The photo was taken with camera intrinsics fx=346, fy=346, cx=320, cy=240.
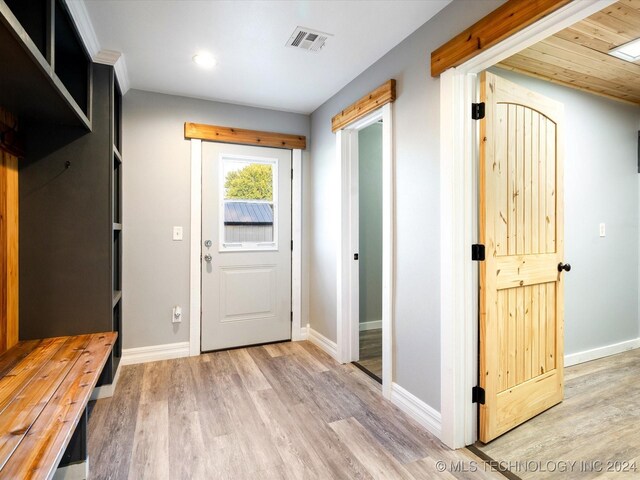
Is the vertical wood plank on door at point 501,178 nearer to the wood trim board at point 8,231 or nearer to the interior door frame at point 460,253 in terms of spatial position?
the interior door frame at point 460,253

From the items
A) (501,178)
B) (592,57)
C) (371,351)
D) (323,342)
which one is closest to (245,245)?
(323,342)

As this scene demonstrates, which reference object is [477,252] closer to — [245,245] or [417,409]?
[417,409]

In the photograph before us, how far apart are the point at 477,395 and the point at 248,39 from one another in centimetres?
259

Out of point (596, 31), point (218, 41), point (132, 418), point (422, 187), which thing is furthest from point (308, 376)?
point (596, 31)

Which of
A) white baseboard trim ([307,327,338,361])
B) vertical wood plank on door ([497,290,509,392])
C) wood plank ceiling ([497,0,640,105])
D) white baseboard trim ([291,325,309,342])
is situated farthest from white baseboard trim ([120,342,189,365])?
wood plank ceiling ([497,0,640,105])

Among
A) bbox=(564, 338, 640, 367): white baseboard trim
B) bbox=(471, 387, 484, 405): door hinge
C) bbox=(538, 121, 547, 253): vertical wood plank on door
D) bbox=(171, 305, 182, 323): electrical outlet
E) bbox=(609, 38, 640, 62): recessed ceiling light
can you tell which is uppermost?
bbox=(609, 38, 640, 62): recessed ceiling light

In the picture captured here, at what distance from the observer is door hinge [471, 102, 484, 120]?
1860 mm

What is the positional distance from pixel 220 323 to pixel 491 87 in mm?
2940

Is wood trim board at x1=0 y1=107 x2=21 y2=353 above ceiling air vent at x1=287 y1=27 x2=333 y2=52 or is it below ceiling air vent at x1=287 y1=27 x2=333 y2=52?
below

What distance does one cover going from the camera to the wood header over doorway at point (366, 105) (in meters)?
2.38

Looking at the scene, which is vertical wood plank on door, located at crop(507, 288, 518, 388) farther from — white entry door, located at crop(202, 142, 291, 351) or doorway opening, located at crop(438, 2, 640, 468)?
white entry door, located at crop(202, 142, 291, 351)

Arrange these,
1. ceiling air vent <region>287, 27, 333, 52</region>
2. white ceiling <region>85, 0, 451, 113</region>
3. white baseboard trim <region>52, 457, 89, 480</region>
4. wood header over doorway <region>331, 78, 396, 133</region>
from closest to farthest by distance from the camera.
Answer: white baseboard trim <region>52, 457, 89, 480</region>
white ceiling <region>85, 0, 451, 113</region>
ceiling air vent <region>287, 27, 333, 52</region>
wood header over doorway <region>331, 78, 396, 133</region>

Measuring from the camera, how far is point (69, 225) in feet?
7.68

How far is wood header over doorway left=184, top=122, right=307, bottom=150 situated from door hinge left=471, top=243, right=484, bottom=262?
2324 mm
